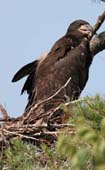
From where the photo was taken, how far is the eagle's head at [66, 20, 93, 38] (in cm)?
660

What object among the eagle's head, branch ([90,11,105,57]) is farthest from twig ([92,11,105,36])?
the eagle's head

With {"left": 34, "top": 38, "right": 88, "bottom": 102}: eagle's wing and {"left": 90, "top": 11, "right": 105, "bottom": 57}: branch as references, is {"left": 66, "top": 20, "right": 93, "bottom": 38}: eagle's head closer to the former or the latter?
{"left": 34, "top": 38, "right": 88, "bottom": 102}: eagle's wing

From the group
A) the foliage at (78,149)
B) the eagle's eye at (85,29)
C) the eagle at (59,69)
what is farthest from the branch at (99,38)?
the foliage at (78,149)

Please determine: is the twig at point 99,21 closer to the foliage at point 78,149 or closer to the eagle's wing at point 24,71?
the eagle's wing at point 24,71

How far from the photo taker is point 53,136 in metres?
3.90

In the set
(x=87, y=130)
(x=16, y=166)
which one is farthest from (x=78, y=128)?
(x=16, y=166)

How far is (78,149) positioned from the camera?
1.20m

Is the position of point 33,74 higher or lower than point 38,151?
higher

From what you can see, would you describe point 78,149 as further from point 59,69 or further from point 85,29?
point 85,29

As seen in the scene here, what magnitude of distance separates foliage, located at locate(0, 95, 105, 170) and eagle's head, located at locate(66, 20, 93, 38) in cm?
380

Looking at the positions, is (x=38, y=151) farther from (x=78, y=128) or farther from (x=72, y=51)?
(x=72, y=51)

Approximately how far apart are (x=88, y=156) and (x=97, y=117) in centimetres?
44

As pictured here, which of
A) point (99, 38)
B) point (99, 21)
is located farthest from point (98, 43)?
point (99, 21)

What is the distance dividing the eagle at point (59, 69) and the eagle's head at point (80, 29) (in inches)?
0.5
